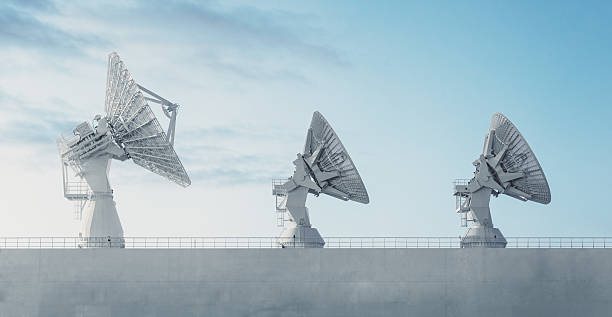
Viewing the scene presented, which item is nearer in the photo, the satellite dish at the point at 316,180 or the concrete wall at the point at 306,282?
the concrete wall at the point at 306,282

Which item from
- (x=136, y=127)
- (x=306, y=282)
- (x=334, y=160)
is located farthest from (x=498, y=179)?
(x=136, y=127)

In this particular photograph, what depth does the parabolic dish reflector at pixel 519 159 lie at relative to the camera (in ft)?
221

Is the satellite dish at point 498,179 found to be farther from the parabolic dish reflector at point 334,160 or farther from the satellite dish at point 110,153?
the satellite dish at point 110,153

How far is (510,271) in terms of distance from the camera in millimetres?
65938

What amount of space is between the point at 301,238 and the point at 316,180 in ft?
11.9

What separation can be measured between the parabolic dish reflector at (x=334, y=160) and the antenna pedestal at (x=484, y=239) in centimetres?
663

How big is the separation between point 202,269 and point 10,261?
11396 mm

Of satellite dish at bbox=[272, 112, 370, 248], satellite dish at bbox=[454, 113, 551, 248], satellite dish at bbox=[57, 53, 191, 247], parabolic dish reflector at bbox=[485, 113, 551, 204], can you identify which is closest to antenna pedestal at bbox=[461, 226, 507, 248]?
satellite dish at bbox=[454, 113, 551, 248]

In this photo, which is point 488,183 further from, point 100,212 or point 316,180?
point 100,212

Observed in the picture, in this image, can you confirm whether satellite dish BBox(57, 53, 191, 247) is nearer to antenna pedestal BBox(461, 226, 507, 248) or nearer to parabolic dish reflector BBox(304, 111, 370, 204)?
parabolic dish reflector BBox(304, 111, 370, 204)

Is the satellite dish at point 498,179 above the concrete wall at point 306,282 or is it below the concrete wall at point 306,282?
above

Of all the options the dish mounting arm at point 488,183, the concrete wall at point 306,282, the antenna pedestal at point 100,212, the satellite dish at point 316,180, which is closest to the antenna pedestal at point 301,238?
the satellite dish at point 316,180

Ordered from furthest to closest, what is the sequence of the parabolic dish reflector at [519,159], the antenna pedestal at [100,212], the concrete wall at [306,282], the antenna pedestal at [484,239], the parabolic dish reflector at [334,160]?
1. the antenna pedestal at [484,239]
2. the antenna pedestal at [100,212]
3. the parabolic dish reflector at [519,159]
4. the parabolic dish reflector at [334,160]
5. the concrete wall at [306,282]

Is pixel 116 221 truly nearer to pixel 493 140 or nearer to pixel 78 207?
pixel 78 207
